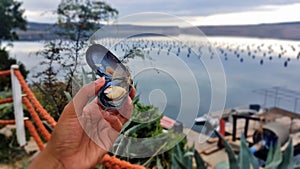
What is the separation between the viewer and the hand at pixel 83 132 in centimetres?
38

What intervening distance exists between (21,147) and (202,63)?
5.89ft

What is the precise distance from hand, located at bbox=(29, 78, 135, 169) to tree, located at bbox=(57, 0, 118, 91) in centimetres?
5

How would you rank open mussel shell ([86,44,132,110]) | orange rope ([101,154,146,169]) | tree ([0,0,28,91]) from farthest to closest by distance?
1. tree ([0,0,28,91])
2. orange rope ([101,154,146,169])
3. open mussel shell ([86,44,132,110])

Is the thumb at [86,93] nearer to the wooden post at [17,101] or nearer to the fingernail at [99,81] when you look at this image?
the fingernail at [99,81]

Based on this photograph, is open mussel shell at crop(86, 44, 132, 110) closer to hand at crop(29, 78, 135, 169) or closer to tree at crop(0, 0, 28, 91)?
hand at crop(29, 78, 135, 169)

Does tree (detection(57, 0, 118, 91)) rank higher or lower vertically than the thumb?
higher

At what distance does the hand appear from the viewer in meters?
0.38

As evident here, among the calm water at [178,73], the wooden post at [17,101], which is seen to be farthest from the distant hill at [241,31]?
the wooden post at [17,101]

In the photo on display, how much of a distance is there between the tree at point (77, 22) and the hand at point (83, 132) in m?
0.05

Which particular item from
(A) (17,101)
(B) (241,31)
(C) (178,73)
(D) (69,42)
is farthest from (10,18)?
(C) (178,73)

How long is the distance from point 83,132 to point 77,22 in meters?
0.17

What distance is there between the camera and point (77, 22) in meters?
0.52

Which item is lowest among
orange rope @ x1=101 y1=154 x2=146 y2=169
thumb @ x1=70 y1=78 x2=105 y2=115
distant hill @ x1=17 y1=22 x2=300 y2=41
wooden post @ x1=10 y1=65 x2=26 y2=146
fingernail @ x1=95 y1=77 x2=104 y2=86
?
wooden post @ x1=10 y1=65 x2=26 y2=146

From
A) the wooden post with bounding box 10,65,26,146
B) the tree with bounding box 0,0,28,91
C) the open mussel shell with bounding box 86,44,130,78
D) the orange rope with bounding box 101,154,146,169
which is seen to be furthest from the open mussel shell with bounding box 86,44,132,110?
the tree with bounding box 0,0,28,91
